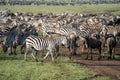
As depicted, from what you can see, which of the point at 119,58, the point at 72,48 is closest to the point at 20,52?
the point at 72,48

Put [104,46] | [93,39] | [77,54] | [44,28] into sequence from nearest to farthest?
[93,39] → [77,54] → [104,46] → [44,28]

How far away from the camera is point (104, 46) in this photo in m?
20.4

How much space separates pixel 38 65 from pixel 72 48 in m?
4.14

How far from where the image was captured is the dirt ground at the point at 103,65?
45.0ft

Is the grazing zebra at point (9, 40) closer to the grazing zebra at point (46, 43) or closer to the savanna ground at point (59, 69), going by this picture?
the savanna ground at point (59, 69)

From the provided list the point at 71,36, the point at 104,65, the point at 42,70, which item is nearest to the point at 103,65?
the point at 104,65

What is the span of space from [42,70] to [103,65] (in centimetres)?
336

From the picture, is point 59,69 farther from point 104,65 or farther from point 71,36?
point 71,36

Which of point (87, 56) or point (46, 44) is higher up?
point (46, 44)

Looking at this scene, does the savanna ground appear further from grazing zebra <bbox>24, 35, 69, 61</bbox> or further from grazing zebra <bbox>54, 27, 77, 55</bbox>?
grazing zebra <bbox>54, 27, 77, 55</bbox>

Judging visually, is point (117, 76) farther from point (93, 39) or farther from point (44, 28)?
point (44, 28)

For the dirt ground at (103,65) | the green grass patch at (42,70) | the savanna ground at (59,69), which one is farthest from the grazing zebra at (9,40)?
the dirt ground at (103,65)

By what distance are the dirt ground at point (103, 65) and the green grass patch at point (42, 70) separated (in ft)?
1.56

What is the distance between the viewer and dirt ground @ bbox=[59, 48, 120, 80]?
13.7 metres
